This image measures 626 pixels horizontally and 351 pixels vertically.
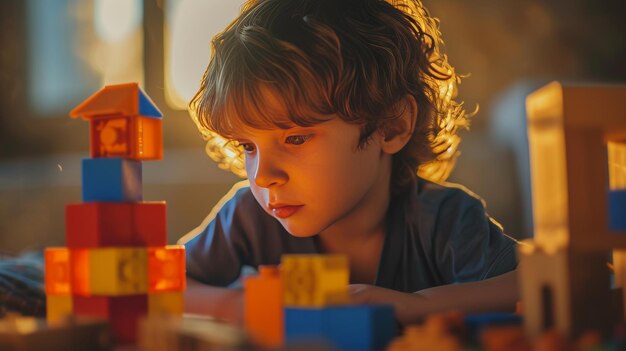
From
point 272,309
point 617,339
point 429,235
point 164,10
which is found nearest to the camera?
point 617,339

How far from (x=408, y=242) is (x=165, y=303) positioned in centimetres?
47

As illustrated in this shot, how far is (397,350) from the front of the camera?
46 centimetres

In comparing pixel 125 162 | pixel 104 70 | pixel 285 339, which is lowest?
pixel 285 339

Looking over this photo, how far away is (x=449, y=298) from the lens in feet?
2.66

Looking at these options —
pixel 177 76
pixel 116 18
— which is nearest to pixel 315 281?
pixel 177 76

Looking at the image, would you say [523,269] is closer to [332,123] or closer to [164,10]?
[332,123]

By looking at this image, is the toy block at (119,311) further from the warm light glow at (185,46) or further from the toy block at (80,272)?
the warm light glow at (185,46)

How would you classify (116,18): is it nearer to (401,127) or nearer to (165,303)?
(401,127)

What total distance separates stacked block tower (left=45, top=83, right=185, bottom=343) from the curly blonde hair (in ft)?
0.71

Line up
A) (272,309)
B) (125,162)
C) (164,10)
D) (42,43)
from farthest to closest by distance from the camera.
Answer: (42,43)
(164,10)
(125,162)
(272,309)

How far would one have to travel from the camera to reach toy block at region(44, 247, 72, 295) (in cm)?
66

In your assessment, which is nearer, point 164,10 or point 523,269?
point 523,269

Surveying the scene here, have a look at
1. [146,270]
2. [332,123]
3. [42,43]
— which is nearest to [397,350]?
[146,270]

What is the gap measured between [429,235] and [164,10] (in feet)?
4.05
